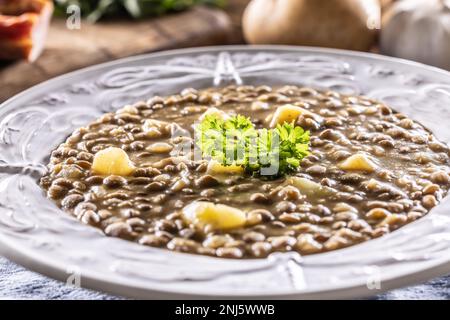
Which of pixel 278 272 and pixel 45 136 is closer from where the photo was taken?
pixel 278 272

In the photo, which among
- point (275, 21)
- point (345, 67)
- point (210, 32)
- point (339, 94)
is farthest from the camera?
point (210, 32)

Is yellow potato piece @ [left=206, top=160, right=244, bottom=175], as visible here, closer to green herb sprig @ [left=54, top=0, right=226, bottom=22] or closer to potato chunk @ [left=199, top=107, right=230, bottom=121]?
potato chunk @ [left=199, top=107, right=230, bottom=121]

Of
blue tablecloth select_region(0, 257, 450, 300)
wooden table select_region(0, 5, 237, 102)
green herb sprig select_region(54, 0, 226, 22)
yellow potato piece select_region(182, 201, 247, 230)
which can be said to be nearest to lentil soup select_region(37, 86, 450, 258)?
yellow potato piece select_region(182, 201, 247, 230)

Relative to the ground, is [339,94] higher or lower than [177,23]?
lower
